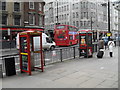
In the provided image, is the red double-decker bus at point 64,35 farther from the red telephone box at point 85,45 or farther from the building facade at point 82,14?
the building facade at point 82,14

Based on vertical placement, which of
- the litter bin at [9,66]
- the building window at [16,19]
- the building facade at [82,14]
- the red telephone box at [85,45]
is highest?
the building facade at [82,14]

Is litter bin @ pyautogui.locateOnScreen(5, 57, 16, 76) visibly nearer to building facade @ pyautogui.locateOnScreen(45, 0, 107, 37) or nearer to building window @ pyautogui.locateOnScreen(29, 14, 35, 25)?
building window @ pyautogui.locateOnScreen(29, 14, 35, 25)

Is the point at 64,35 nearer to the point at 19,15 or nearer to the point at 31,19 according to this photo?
the point at 31,19

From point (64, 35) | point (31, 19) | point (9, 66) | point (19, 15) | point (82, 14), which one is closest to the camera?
point (9, 66)

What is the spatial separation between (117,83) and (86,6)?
5425 cm

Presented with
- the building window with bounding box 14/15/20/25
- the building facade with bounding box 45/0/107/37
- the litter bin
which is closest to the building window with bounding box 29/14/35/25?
the building window with bounding box 14/15/20/25

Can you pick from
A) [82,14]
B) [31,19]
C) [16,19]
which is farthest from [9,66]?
[82,14]

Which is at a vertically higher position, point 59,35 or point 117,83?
point 59,35

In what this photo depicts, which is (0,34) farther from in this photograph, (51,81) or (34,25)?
(51,81)

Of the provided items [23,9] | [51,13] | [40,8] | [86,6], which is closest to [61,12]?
[51,13]

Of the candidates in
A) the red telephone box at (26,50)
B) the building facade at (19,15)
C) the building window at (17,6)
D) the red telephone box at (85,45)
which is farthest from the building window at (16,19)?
the red telephone box at (26,50)

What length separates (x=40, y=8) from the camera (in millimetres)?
34781

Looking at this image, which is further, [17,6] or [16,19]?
[17,6]

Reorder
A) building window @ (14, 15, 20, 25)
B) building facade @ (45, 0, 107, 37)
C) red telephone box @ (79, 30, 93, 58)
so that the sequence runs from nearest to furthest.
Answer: red telephone box @ (79, 30, 93, 58) → building window @ (14, 15, 20, 25) → building facade @ (45, 0, 107, 37)
